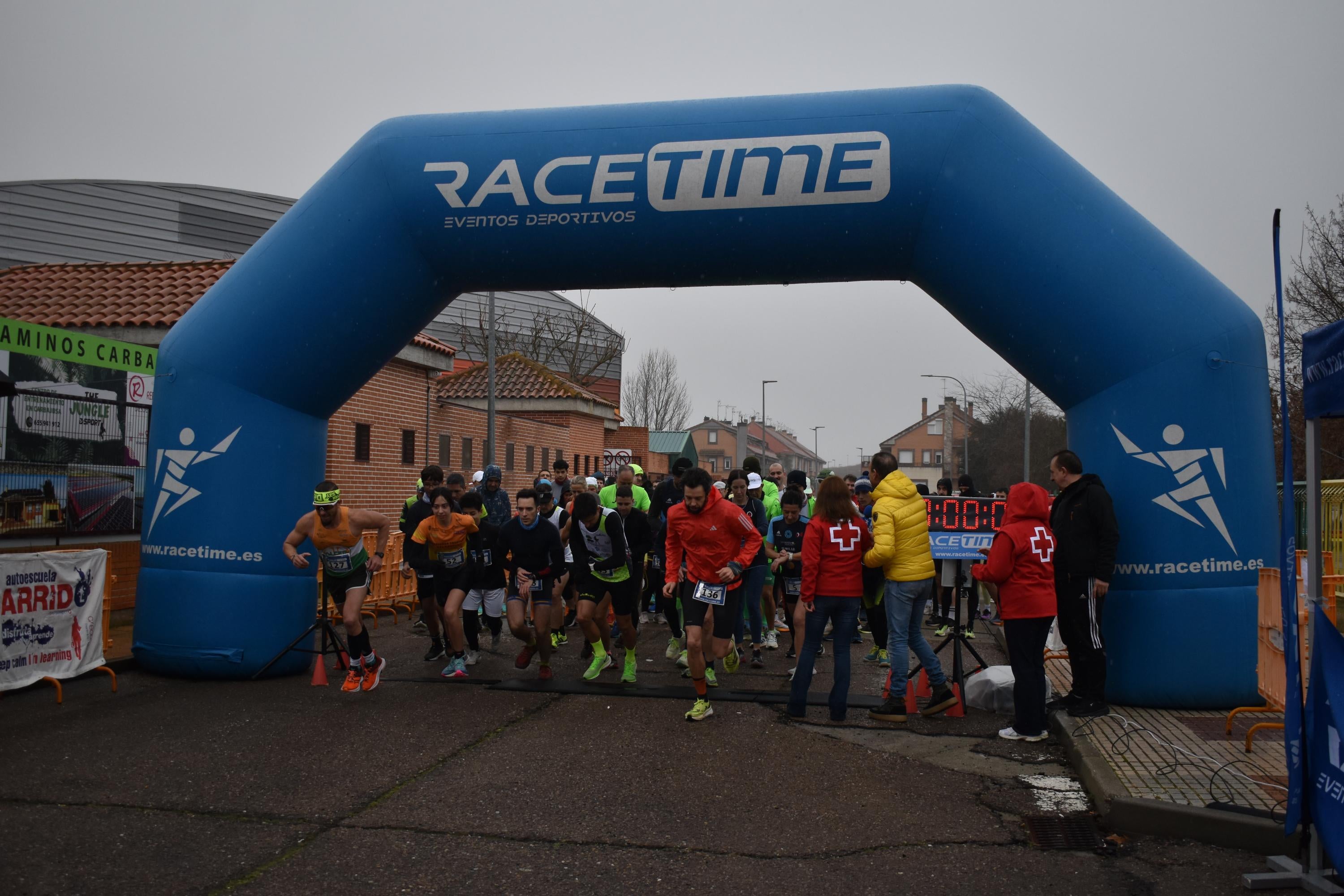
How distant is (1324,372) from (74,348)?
13.2m

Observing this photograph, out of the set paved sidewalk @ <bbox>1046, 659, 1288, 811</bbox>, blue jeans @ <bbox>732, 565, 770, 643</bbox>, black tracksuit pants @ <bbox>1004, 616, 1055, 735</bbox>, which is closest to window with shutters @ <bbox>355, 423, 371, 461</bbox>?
blue jeans @ <bbox>732, 565, 770, 643</bbox>

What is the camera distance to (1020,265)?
7.94 m

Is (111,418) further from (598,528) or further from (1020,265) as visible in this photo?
(1020,265)

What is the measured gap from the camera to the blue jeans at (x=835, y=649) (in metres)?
7.58

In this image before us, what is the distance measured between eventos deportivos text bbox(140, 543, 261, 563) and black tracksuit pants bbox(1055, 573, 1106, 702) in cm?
684

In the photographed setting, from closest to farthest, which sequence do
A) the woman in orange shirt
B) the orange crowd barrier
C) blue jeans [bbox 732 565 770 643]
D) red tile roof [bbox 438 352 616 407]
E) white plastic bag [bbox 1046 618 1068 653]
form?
the orange crowd barrier < the woman in orange shirt < white plastic bag [bbox 1046 618 1068 653] < blue jeans [bbox 732 565 770 643] < red tile roof [bbox 438 352 616 407]

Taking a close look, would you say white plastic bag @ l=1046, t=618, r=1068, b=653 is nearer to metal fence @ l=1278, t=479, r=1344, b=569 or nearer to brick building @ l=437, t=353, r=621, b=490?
metal fence @ l=1278, t=479, r=1344, b=569

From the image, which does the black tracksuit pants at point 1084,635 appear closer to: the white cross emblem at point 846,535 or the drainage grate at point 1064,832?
the white cross emblem at point 846,535

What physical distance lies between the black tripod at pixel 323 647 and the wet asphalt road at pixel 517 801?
18.4 inches

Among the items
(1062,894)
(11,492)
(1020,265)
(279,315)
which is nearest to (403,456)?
(11,492)

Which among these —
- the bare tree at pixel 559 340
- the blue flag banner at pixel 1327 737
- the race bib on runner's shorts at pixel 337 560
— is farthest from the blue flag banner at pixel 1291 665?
the bare tree at pixel 559 340

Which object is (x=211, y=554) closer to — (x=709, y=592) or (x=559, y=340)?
(x=709, y=592)

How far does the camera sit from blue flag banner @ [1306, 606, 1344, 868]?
4035 mm

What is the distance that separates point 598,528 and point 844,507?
7.88 feet
